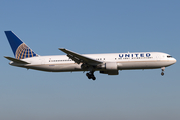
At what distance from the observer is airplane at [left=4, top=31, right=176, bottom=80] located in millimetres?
44219

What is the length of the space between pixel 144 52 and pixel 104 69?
262 inches

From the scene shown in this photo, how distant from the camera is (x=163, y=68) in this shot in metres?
44.9

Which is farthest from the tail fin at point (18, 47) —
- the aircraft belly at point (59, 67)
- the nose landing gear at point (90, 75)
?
the nose landing gear at point (90, 75)

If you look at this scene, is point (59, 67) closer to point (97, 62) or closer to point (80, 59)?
point (80, 59)

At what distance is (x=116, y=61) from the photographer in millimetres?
44688

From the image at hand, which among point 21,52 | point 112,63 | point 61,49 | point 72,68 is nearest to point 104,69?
point 112,63

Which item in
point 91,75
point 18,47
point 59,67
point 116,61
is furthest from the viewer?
point 18,47

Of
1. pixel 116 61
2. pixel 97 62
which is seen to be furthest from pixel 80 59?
pixel 116 61

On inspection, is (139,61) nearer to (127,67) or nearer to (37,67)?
(127,67)

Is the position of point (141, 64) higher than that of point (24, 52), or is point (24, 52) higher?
point (24, 52)

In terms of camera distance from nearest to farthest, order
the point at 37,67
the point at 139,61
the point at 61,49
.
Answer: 1. the point at 61,49
2. the point at 139,61
3. the point at 37,67

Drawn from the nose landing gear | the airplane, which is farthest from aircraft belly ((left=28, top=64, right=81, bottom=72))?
the nose landing gear

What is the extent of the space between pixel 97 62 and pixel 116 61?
281cm

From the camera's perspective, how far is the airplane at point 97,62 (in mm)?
44219
